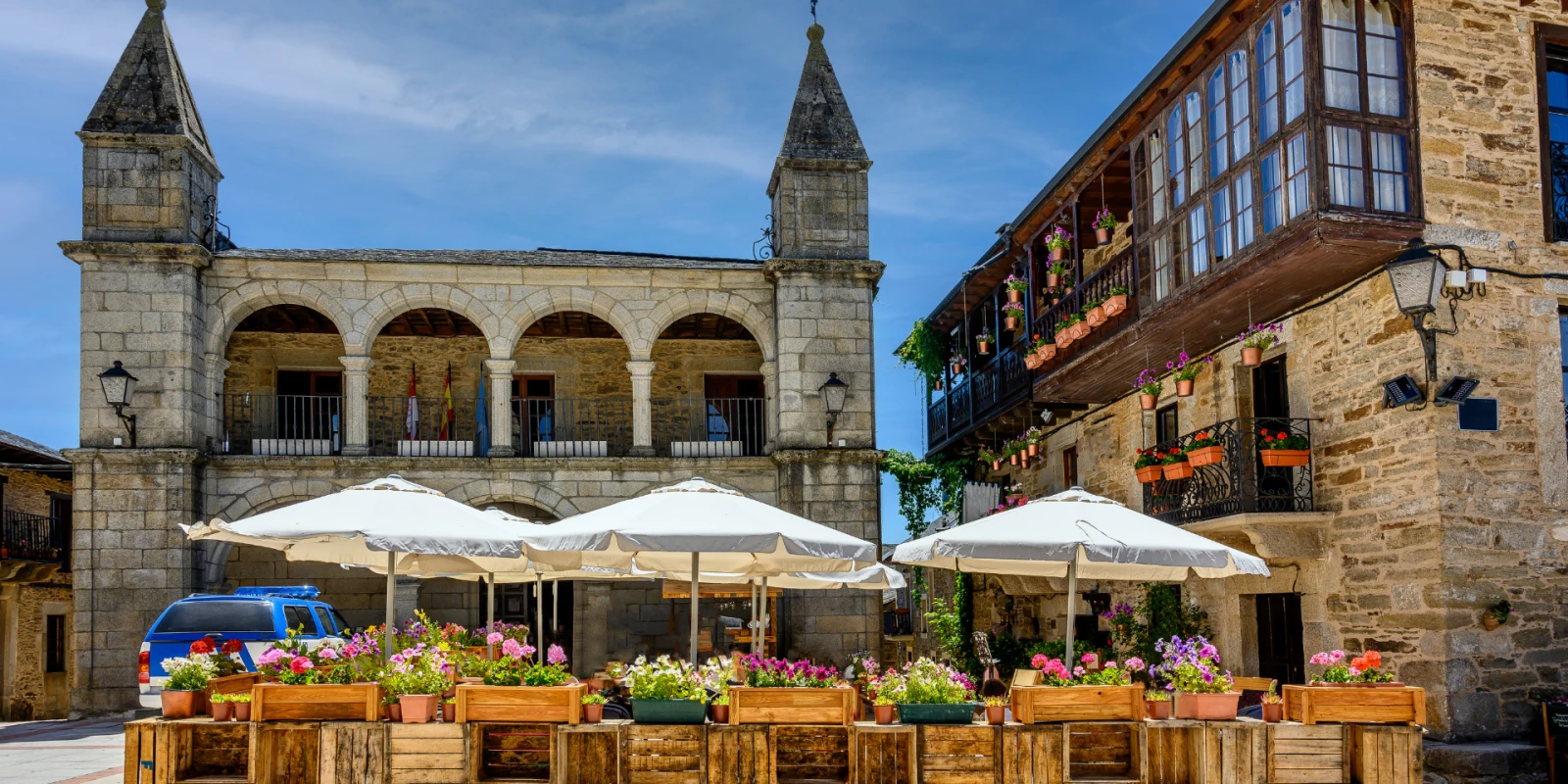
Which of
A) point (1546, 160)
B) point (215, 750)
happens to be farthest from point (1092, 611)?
point (215, 750)

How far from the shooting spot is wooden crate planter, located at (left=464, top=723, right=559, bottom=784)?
831 centimetres

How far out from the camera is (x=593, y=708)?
27.5 feet

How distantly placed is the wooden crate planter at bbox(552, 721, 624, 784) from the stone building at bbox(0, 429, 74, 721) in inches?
671

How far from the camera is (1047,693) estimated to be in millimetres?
8234

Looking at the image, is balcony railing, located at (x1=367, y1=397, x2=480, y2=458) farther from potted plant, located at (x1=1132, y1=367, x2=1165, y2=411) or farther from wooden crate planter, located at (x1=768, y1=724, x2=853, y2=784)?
wooden crate planter, located at (x1=768, y1=724, x2=853, y2=784)

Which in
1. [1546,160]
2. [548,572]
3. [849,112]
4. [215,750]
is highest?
[849,112]

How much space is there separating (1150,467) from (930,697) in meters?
7.47

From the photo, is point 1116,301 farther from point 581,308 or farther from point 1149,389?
point 581,308

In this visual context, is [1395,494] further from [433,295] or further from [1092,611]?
[433,295]

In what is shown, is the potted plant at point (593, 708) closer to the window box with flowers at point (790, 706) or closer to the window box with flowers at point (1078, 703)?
the window box with flowers at point (790, 706)

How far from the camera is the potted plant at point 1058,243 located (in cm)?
1711

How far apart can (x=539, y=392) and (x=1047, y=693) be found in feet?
49.0

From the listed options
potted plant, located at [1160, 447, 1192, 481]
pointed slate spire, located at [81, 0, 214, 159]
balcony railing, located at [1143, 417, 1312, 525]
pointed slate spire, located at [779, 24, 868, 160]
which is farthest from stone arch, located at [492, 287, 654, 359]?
balcony railing, located at [1143, 417, 1312, 525]

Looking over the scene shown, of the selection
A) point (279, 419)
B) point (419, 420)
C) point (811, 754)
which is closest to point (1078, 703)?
point (811, 754)
